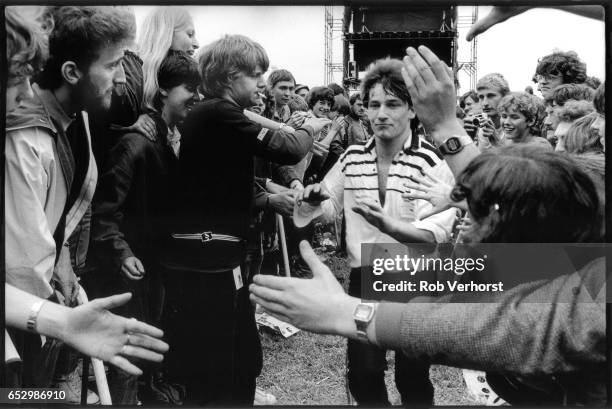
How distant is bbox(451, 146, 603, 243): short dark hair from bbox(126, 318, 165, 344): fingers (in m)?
1.31

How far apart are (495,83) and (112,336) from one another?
72.4 inches

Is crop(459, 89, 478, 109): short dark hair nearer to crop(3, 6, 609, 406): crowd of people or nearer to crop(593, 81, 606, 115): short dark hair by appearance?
crop(3, 6, 609, 406): crowd of people

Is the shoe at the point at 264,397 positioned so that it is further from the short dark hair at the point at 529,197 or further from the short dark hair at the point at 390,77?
the short dark hair at the point at 390,77

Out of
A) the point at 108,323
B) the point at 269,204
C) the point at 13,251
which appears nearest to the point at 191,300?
the point at 108,323

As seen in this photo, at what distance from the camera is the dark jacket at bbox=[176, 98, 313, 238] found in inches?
110

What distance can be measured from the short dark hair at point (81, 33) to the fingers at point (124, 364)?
1.11 meters

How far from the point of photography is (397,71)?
275cm

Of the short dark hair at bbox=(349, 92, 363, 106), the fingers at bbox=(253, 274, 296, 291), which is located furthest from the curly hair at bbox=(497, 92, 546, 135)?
the fingers at bbox=(253, 274, 296, 291)

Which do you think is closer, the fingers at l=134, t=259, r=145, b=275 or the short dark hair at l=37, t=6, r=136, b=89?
the short dark hair at l=37, t=6, r=136, b=89

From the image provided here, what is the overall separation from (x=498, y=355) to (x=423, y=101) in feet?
3.27

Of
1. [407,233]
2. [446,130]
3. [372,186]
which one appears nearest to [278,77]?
[372,186]

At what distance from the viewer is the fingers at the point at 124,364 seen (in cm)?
277

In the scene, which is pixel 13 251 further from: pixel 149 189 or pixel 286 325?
pixel 286 325

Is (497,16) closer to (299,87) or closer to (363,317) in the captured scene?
(299,87)
